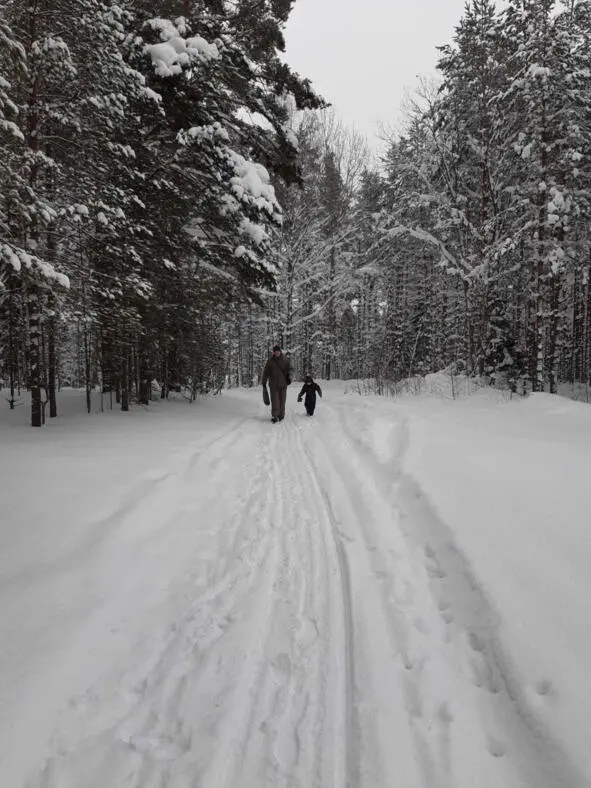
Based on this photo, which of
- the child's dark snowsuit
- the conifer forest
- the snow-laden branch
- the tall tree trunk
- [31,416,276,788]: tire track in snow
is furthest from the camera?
the child's dark snowsuit

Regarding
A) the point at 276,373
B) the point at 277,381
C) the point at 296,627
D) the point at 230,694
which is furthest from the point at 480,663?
the point at 276,373

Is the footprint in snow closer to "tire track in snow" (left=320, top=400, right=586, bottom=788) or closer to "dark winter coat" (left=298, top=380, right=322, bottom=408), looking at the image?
"tire track in snow" (left=320, top=400, right=586, bottom=788)

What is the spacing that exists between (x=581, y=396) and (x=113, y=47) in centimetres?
1937

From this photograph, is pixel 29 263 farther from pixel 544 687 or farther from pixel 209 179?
pixel 544 687

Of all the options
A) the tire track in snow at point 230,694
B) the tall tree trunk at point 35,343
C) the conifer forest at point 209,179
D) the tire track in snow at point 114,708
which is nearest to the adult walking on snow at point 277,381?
the conifer forest at point 209,179

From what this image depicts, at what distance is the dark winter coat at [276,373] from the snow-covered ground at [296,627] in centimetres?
547

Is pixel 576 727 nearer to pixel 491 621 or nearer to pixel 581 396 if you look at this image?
pixel 491 621

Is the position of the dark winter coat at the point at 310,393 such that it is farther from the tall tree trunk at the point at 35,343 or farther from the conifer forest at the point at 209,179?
the tall tree trunk at the point at 35,343

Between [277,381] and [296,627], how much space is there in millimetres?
8358

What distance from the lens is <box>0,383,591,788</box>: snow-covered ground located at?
1856 millimetres

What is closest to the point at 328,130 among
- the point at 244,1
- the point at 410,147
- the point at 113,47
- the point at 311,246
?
the point at 311,246

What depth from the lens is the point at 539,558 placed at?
3168 mm

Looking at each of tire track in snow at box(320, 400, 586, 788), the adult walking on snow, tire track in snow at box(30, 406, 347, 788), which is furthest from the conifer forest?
tire track in snow at box(320, 400, 586, 788)

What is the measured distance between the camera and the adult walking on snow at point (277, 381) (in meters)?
10.8
